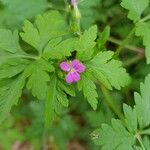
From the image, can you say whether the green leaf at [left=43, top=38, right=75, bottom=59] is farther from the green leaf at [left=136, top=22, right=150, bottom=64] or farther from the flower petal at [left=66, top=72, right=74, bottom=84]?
the green leaf at [left=136, top=22, right=150, bottom=64]

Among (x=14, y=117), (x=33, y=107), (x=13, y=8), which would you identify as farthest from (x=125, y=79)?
(x=14, y=117)

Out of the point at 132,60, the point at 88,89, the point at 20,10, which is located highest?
the point at 20,10

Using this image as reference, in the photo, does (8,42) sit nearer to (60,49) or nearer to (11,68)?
(11,68)

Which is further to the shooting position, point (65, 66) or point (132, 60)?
point (132, 60)

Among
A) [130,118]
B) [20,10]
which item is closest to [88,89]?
[130,118]

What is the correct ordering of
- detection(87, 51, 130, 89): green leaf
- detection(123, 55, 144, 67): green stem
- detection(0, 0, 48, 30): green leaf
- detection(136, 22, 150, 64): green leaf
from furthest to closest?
detection(123, 55, 144, 67): green stem
detection(0, 0, 48, 30): green leaf
detection(136, 22, 150, 64): green leaf
detection(87, 51, 130, 89): green leaf

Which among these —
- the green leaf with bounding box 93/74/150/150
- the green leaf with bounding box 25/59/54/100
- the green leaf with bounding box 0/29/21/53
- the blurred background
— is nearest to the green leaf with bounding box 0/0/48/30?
the blurred background

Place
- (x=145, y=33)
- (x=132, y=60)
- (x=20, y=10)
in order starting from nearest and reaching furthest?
(x=145, y=33) → (x=20, y=10) → (x=132, y=60)
